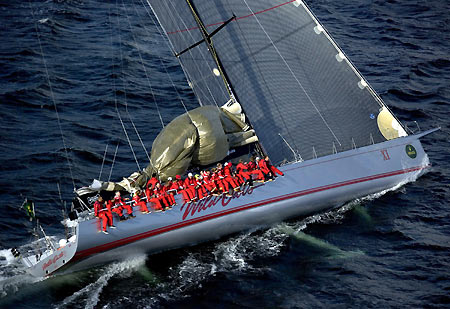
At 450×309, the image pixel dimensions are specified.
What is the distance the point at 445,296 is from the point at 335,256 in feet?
9.06

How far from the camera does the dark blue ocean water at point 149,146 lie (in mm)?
14977

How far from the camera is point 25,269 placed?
51.3 ft

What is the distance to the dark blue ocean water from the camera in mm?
14977

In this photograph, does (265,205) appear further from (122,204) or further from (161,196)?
(122,204)

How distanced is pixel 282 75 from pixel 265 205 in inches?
175

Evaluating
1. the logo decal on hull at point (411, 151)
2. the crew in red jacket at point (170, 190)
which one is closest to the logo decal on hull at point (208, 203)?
the crew in red jacket at point (170, 190)

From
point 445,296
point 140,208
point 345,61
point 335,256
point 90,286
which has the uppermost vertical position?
point 345,61

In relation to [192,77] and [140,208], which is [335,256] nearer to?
[140,208]

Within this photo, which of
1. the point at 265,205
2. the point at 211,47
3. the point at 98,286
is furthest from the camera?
the point at 211,47

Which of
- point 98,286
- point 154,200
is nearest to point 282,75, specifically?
point 154,200

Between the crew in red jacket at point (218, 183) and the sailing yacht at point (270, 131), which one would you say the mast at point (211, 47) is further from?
the crew in red jacket at point (218, 183)

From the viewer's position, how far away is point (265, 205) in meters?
17.0

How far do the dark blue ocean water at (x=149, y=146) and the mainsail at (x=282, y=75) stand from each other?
7.06 feet

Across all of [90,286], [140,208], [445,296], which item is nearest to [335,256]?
[445,296]
